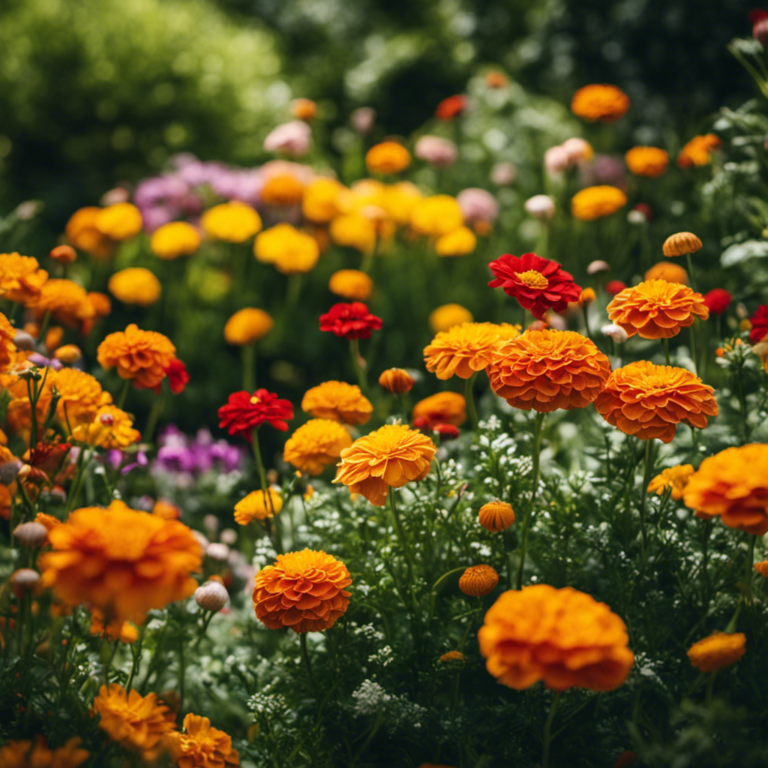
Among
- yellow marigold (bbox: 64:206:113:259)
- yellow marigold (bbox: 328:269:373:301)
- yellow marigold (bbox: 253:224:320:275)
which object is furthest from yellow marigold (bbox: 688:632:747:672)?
yellow marigold (bbox: 64:206:113:259)

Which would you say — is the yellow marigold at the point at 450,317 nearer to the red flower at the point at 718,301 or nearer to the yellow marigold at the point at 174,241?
the red flower at the point at 718,301

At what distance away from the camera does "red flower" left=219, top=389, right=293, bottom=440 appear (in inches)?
58.9

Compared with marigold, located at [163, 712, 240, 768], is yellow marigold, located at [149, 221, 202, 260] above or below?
above

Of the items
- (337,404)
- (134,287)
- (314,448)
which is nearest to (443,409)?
(337,404)

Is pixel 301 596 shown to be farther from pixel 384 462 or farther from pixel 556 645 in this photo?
pixel 556 645

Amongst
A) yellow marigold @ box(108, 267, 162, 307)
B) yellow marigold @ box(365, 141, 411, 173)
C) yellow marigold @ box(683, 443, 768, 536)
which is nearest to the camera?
yellow marigold @ box(683, 443, 768, 536)

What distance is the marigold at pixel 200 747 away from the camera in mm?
1285

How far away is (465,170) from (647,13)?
1142 mm

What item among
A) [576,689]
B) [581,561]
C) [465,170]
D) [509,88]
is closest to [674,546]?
[581,561]

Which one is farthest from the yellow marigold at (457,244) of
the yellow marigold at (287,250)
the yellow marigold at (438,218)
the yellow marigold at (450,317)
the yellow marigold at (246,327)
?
the yellow marigold at (246,327)

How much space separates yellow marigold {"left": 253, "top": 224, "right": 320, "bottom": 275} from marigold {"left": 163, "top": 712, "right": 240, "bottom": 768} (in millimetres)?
1752

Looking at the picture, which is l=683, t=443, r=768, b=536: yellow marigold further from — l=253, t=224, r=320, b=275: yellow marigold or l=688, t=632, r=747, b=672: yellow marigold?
l=253, t=224, r=320, b=275: yellow marigold

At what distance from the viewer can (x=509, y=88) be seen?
4.22m

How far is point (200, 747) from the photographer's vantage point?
4.28 ft
